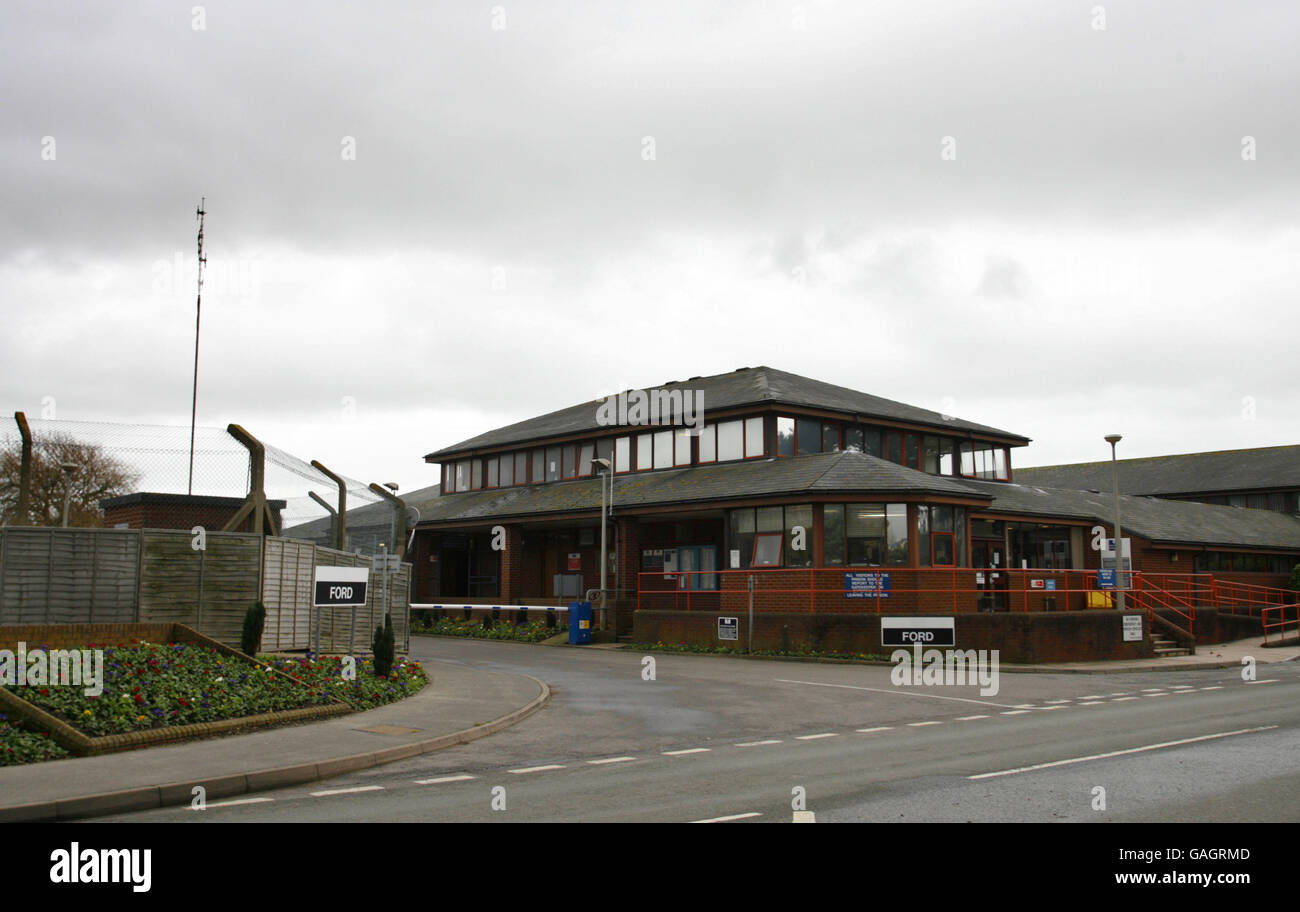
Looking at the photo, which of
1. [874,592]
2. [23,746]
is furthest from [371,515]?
[23,746]

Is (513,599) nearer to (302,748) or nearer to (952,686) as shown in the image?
(952,686)

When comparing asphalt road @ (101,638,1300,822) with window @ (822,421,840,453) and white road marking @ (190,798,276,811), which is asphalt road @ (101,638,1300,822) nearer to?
white road marking @ (190,798,276,811)

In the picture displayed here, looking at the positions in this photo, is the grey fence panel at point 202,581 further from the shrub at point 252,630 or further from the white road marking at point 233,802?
the white road marking at point 233,802

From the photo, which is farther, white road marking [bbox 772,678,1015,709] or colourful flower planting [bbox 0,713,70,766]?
white road marking [bbox 772,678,1015,709]

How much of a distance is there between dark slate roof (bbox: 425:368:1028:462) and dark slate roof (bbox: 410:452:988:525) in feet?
6.90

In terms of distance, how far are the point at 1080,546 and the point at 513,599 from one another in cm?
2162

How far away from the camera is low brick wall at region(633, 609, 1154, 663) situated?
25547 mm

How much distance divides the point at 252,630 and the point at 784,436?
22718 millimetres

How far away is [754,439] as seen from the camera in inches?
1400

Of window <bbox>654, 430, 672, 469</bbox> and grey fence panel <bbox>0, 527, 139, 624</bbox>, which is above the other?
window <bbox>654, 430, 672, 469</bbox>

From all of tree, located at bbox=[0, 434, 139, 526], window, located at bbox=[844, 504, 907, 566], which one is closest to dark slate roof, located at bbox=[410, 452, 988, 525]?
window, located at bbox=[844, 504, 907, 566]
